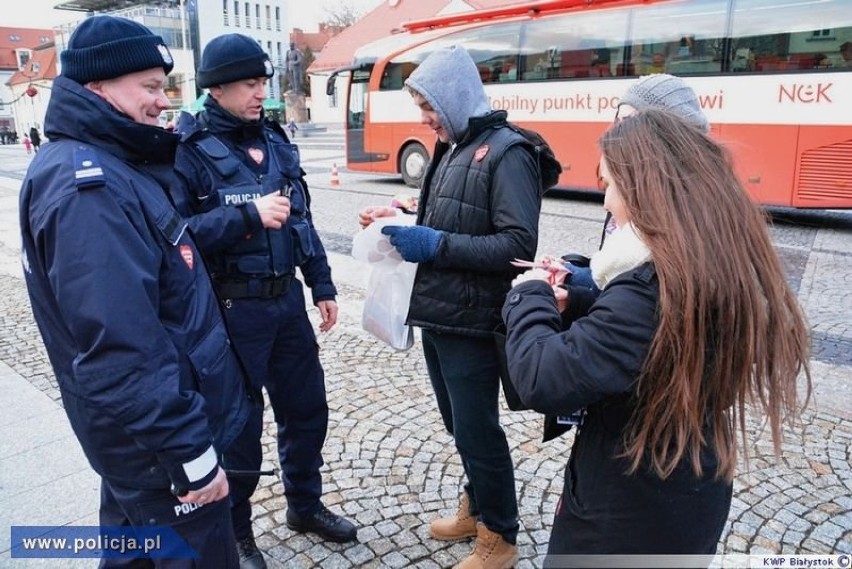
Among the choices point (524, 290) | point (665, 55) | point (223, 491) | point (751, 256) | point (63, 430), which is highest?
point (665, 55)

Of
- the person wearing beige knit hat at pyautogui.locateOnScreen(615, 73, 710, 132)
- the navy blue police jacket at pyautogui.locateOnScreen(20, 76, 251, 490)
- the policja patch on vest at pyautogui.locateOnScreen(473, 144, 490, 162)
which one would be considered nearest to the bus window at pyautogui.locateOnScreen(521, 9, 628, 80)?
the person wearing beige knit hat at pyautogui.locateOnScreen(615, 73, 710, 132)

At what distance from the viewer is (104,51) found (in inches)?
64.5

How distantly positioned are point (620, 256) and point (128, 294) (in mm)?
1121

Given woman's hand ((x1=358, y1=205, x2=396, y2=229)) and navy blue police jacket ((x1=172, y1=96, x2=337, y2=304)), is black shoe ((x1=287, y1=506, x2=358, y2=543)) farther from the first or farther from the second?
woman's hand ((x1=358, y1=205, x2=396, y2=229))

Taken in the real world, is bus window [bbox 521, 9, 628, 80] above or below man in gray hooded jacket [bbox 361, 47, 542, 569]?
above

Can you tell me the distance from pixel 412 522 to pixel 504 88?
11.2m

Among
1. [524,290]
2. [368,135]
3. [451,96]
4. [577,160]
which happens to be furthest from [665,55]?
[524,290]

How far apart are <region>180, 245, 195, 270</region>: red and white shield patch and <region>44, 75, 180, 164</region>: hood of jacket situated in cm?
28

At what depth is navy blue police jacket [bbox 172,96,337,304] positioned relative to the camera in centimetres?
228

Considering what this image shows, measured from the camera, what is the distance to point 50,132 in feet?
5.26

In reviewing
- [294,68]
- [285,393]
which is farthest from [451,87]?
[294,68]

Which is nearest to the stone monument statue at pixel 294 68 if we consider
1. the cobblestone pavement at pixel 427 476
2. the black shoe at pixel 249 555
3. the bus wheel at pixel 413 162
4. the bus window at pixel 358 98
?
the bus window at pixel 358 98

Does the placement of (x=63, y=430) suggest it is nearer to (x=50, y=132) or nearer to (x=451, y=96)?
(x=50, y=132)

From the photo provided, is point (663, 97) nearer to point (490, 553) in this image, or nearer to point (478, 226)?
point (478, 226)
